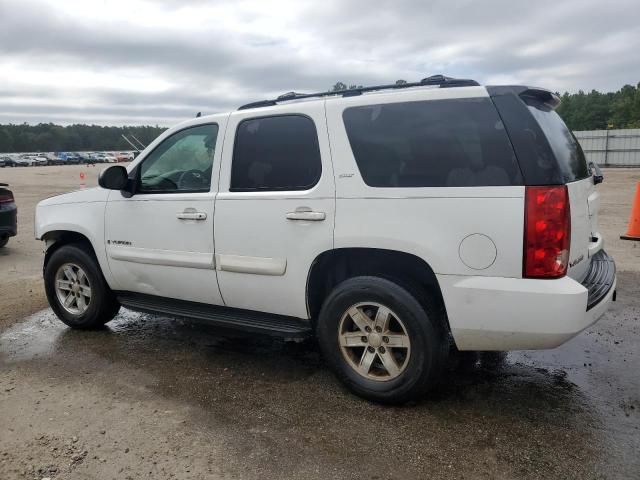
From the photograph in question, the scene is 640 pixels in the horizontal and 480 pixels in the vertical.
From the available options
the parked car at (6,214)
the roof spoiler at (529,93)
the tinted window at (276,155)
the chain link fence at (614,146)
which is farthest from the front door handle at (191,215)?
the chain link fence at (614,146)

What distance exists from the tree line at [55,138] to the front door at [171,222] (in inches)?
5139

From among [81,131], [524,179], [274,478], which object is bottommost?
[274,478]

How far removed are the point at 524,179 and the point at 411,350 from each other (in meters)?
1.19

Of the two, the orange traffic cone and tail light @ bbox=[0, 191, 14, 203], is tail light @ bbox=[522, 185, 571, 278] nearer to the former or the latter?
the orange traffic cone

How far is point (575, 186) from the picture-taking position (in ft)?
10.7

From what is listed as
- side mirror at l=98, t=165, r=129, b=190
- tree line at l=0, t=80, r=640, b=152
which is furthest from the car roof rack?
tree line at l=0, t=80, r=640, b=152

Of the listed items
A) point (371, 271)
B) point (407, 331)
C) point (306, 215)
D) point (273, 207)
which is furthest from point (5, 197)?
point (407, 331)

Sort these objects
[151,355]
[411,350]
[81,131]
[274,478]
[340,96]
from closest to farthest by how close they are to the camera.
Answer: [274,478]
[411,350]
[340,96]
[151,355]
[81,131]

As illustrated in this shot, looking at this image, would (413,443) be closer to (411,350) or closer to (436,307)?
(411,350)

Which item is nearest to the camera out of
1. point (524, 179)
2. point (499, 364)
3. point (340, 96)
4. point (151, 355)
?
point (524, 179)

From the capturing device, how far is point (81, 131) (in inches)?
5418

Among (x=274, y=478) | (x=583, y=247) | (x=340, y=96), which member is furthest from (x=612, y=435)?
(x=340, y=96)

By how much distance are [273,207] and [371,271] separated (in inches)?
31.0

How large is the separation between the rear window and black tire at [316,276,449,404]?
1121 millimetres
